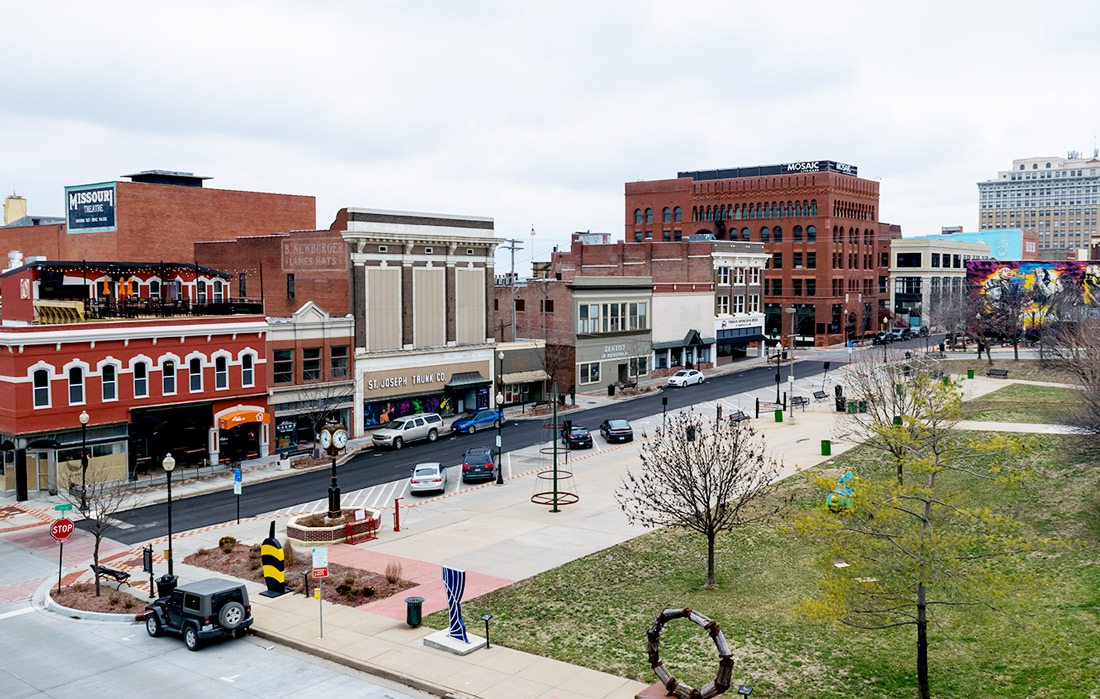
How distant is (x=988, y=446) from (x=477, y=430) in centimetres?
4249

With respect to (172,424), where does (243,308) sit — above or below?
above

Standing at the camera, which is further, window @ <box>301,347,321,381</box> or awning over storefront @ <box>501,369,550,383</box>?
awning over storefront @ <box>501,369,550,383</box>

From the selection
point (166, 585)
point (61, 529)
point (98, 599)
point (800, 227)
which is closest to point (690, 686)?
point (166, 585)

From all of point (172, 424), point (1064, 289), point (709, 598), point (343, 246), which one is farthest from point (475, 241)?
point (1064, 289)

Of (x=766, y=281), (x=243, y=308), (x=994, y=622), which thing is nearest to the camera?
(x=994, y=622)

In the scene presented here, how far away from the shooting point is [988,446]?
2144 cm

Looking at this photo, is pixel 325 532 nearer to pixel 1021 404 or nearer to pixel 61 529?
pixel 61 529

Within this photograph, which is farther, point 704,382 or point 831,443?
A: point 704,382

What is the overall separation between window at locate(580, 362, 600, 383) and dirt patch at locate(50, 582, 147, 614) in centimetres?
5087

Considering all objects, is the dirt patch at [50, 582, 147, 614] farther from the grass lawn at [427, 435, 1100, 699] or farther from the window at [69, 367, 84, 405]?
the window at [69, 367, 84, 405]

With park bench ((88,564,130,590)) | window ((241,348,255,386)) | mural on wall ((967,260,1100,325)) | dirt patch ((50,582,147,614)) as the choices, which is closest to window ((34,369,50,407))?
window ((241,348,255,386))

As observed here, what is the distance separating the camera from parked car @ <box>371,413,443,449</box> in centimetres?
5569

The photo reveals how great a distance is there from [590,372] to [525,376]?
28.9 feet

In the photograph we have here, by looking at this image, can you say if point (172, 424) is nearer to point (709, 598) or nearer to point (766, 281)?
point (709, 598)
